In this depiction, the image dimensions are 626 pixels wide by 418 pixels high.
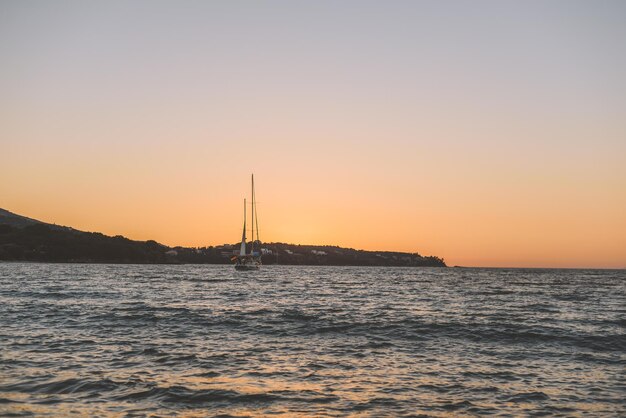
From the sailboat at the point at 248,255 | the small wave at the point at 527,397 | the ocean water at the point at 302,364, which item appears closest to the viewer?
the ocean water at the point at 302,364

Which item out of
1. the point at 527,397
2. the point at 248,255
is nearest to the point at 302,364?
the point at 527,397

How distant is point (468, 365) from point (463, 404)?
5.94 metres

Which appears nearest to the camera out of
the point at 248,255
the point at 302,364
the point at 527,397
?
the point at 527,397

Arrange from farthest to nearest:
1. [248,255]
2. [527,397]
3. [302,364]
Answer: [248,255] < [302,364] < [527,397]

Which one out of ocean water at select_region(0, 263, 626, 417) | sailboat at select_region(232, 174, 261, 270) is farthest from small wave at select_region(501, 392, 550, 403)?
sailboat at select_region(232, 174, 261, 270)

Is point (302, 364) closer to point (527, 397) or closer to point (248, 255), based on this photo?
point (527, 397)

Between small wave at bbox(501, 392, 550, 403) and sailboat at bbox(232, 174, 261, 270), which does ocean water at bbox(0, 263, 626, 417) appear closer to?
small wave at bbox(501, 392, 550, 403)

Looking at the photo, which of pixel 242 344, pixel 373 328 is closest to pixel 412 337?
pixel 373 328

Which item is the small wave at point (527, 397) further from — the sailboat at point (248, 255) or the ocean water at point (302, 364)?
the sailboat at point (248, 255)

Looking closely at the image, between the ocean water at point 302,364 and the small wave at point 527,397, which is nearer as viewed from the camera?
the ocean water at point 302,364

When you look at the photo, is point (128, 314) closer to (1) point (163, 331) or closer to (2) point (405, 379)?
(1) point (163, 331)

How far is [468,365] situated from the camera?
2056cm

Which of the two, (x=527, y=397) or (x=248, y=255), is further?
(x=248, y=255)

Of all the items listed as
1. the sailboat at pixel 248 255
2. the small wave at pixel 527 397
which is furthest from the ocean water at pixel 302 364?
the sailboat at pixel 248 255
